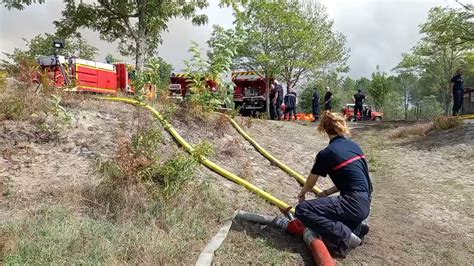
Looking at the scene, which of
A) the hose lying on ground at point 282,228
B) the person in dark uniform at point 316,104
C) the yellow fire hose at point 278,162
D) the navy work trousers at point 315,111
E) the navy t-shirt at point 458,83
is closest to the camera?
the hose lying on ground at point 282,228

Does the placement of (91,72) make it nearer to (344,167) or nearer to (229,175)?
(229,175)

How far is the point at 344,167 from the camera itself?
4.39 m

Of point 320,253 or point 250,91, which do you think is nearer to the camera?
point 320,253

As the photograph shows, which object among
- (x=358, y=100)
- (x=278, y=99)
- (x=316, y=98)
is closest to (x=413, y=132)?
(x=278, y=99)

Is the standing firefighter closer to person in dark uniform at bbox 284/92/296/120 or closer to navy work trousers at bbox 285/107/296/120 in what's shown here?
person in dark uniform at bbox 284/92/296/120

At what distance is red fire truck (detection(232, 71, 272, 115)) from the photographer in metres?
23.1

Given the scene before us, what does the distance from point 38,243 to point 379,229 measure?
375cm

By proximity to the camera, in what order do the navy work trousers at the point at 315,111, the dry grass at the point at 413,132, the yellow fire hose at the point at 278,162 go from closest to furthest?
the yellow fire hose at the point at 278,162
the dry grass at the point at 413,132
the navy work trousers at the point at 315,111

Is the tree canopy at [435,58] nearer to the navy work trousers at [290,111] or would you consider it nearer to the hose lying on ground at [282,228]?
the navy work trousers at [290,111]

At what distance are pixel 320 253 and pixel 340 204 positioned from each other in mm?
546

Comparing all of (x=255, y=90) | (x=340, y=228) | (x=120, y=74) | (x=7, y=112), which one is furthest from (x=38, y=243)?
(x=255, y=90)

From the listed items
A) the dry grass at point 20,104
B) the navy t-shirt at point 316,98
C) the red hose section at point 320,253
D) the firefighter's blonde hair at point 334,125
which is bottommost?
the red hose section at point 320,253

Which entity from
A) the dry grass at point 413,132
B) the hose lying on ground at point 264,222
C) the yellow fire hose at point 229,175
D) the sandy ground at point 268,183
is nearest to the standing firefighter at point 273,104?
the dry grass at point 413,132

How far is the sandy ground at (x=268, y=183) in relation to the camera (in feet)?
14.7
